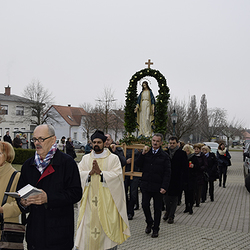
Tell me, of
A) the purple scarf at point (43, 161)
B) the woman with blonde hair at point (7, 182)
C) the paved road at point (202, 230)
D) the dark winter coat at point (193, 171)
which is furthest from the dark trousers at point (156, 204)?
the purple scarf at point (43, 161)

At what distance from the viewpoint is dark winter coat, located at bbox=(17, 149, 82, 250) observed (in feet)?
11.3

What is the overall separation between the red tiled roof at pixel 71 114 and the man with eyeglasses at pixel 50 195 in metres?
64.7

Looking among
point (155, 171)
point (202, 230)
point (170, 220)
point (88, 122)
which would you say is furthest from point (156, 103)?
point (88, 122)

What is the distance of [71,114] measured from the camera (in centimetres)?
7162

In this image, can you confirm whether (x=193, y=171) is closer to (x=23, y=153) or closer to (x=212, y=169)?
(x=212, y=169)

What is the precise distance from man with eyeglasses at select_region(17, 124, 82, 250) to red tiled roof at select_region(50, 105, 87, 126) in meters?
64.7

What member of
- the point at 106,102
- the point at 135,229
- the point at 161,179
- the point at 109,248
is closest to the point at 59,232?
the point at 109,248

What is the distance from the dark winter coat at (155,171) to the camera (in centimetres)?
737

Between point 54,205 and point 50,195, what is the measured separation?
0.10 metres

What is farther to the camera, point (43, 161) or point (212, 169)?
point (212, 169)

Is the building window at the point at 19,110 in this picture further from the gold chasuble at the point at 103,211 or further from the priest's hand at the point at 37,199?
the priest's hand at the point at 37,199

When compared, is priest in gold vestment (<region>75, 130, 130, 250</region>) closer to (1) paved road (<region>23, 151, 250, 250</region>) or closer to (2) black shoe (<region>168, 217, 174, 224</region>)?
(1) paved road (<region>23, 151, 250, 250</region>)

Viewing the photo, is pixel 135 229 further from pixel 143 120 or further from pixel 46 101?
pixel 46 101

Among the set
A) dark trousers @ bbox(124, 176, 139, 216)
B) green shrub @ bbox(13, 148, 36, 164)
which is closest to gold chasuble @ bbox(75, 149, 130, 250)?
dark trousers @ bbox(124, 176, 139, 216)
